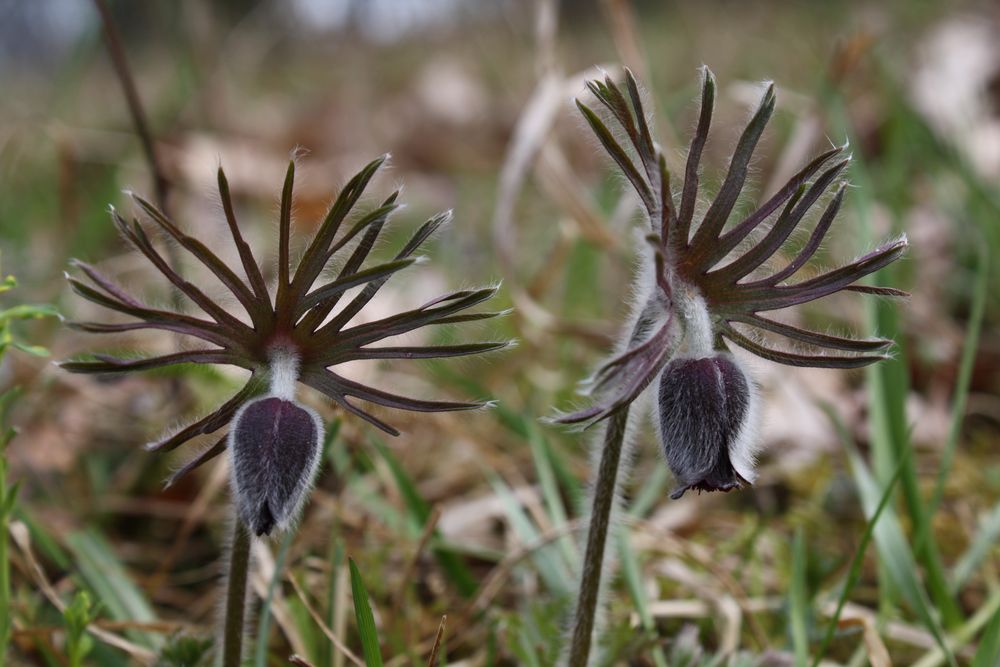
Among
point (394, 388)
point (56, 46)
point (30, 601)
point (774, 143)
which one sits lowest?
point (30, 601)

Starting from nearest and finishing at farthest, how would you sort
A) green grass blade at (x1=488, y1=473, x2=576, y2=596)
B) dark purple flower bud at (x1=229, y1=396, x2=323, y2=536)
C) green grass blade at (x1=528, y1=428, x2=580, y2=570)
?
1. dark purple flower bud at (x1=229, y1=396, x2=323, y2=536)
2. green grass blade at (x1=488, y1=473, x2=576, y2=596)
3. green grass blade at (x1=528, y1=428, x2=580, y2=570)

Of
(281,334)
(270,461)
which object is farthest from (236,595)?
(281,334)

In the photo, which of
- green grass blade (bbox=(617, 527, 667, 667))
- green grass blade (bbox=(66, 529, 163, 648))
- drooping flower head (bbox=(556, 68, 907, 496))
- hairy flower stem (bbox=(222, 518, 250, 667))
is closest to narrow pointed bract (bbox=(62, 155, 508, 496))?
hairy flower stem (bbox=(222, 518, 250, 667))

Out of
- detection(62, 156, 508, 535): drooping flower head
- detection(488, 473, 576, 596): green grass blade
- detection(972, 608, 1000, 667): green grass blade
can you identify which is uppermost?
detection(62, 156, 508, 535): drooping flower head

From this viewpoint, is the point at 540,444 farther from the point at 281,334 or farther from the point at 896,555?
the point at 281,334

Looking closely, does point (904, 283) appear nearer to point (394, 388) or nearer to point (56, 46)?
point (394, 388)

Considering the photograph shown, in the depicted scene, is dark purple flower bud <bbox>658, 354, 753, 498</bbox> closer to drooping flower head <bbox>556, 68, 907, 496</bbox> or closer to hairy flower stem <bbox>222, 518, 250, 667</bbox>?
drooping flower head <bbox>556, 68, 907, 496</bbox>

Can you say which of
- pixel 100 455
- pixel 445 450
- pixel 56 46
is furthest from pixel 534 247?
pixel 56 46
